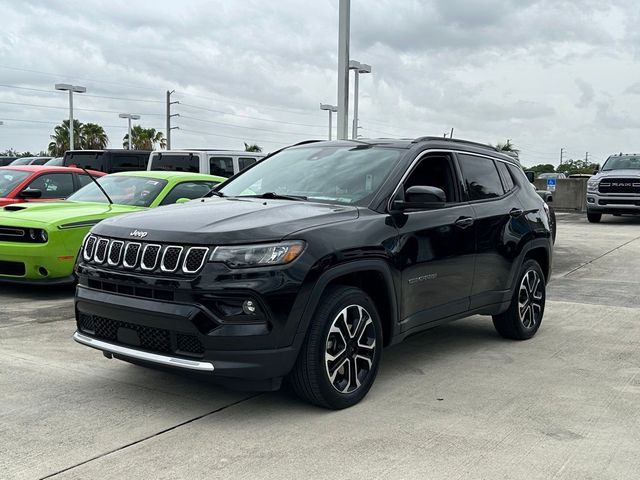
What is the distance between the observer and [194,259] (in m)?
4.07

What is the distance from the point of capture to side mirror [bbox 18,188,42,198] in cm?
988

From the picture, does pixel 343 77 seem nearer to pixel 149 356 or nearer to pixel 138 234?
pixel 138 234

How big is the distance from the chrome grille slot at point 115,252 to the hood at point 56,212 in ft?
13.1

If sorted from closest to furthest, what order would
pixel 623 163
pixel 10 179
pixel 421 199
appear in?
pixel 421 199, pixel 10 179, pixel 623 163

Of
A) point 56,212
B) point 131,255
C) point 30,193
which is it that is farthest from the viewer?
point 30,193

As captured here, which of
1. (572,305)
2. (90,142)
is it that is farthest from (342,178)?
(90,142)

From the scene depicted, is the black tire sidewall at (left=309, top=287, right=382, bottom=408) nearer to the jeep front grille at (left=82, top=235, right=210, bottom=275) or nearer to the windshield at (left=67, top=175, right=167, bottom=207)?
the jeep front grille at (left=82, top=235, right=210, bottom=275)

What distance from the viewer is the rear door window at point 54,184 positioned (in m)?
10.5

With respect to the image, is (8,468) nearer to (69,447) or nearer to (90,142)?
(69,447)

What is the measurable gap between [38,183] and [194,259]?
7.24m

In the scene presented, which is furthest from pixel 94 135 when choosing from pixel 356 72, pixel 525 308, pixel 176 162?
pixel 525 308

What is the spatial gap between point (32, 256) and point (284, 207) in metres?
4.39

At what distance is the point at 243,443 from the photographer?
12.9 feet

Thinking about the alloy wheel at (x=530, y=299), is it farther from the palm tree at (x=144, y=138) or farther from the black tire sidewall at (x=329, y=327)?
the palm tree at (x=144, y=138)
